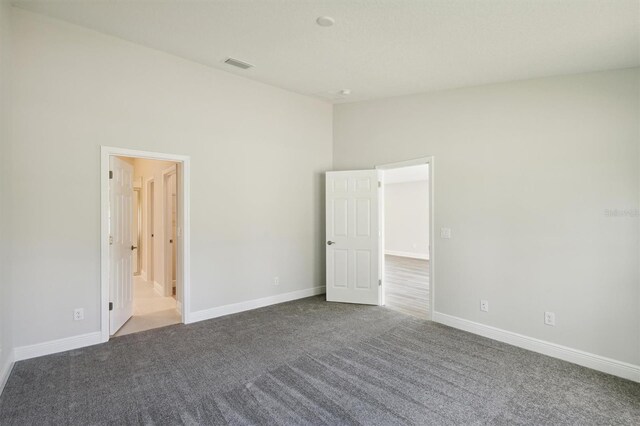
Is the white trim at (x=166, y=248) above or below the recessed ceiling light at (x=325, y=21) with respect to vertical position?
below

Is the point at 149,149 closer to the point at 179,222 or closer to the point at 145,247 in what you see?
the point at 179,222

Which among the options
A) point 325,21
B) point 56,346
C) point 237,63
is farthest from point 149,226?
point 325,21

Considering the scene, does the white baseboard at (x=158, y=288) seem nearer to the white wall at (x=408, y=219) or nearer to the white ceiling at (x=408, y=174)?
the white ceiling at (x=408, y=174)

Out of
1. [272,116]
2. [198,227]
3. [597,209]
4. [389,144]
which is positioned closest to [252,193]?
[198,227]

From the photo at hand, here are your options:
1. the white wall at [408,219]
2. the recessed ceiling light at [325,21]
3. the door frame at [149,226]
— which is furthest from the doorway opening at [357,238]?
the white wall at [408,219]

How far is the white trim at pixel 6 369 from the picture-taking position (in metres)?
2.54

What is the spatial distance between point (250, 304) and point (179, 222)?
150 centimetres

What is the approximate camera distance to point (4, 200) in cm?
270

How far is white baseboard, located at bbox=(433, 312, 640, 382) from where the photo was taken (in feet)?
9.41

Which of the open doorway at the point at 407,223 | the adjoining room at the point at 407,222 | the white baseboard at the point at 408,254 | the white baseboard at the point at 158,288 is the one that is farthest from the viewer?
the white baseboard at the point at 408,254

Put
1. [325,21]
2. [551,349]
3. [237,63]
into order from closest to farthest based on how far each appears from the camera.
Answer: [325,21], [551,349], [237,63]

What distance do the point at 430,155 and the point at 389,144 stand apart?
0.69 meters

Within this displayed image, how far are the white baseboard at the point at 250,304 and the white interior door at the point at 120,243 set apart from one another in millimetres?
830

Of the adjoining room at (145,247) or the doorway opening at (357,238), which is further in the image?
the doorway opening at (357,238)
